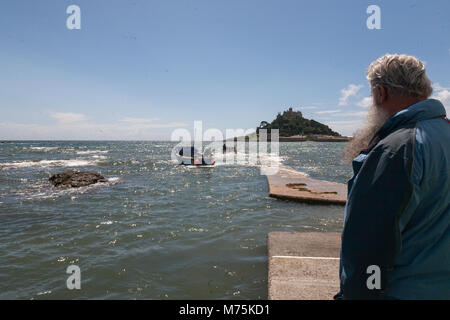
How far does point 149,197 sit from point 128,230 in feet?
15.3

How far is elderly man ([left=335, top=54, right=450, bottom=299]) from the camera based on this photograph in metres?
1.36

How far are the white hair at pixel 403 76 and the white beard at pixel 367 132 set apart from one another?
153mm

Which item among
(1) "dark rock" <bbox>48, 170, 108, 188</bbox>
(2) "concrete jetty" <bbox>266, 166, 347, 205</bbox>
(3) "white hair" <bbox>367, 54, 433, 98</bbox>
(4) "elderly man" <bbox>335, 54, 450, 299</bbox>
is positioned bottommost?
(2) "concrete jetty" <bbox>266, 166, 347, 205</bbox>

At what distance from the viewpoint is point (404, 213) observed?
4.60ft

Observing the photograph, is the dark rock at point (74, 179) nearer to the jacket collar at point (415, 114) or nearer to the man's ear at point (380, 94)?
the man's ear at point (380, 94)

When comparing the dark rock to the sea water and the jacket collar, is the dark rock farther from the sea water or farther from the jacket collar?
the jacket collar

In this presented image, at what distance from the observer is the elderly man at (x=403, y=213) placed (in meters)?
1.36

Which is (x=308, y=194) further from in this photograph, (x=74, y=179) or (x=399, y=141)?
(x=74, y=179)

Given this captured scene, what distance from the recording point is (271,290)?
404 centimetres

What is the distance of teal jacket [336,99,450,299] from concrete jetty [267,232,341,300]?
260 centimetres

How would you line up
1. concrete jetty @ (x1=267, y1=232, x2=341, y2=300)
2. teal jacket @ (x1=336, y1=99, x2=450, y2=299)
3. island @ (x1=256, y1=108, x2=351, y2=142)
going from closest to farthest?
1. teal jacket @ (x1=336, y1=99, x2=450, y2=299)
2. concrete jetty @ (x1=267, y1=232, x2=341, y2=300)
3. island @ (x1=256, y1=108, x2=351, y2=142)

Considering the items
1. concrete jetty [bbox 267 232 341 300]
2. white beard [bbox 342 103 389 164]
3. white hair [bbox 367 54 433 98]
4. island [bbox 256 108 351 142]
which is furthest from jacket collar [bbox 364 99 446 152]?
island [bbox 256 108 351 142]

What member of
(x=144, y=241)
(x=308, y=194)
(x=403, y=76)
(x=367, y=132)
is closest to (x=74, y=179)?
(x=144, y=241)
